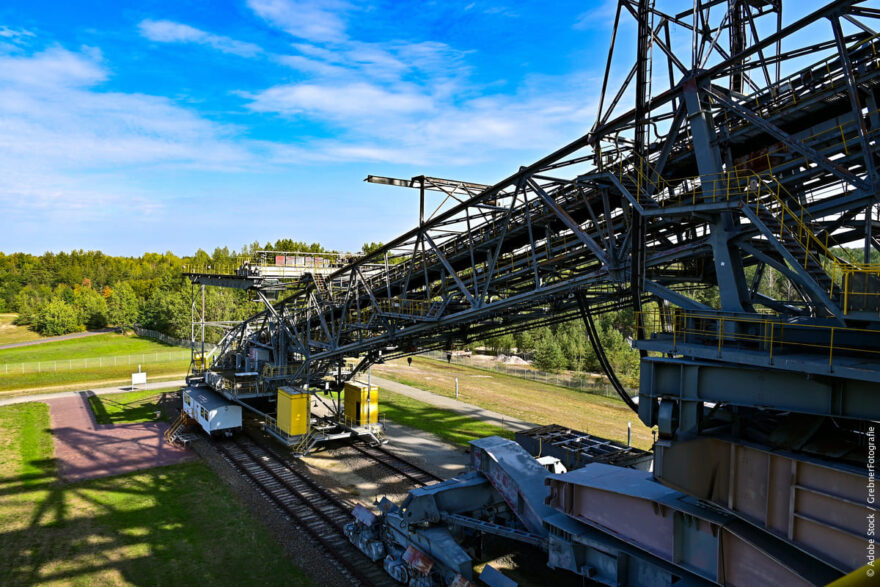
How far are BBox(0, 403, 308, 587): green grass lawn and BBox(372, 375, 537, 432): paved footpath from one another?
39.1 feet

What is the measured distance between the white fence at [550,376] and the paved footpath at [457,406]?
9.68m

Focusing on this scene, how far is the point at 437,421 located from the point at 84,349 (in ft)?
180

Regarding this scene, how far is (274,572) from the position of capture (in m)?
11.0

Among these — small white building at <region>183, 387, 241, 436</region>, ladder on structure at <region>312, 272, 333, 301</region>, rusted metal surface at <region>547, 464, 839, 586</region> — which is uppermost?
ladder on structure at <region>312, 272, 333, 301</region>

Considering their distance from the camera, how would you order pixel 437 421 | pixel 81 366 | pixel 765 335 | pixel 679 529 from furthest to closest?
pixel 81 366 < pixel 437 421 < pixel 679 529 < pixel 765 335

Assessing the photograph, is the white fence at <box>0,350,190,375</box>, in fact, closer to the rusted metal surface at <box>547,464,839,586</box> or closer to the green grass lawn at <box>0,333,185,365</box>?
the green grass lawn at <box>0,333,185,365</box>

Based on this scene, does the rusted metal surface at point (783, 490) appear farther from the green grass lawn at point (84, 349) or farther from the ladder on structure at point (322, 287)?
the green grass lawn at point (84, 349)

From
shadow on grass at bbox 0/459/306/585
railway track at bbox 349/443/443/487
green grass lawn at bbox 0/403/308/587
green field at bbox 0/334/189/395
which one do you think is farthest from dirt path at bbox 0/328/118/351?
railway track at bbox 349/443/443/487

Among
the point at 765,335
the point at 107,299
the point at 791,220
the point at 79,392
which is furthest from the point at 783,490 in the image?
the point at 107,299

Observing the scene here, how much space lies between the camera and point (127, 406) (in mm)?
26875

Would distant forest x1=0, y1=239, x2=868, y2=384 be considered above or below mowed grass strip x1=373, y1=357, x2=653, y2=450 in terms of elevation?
above

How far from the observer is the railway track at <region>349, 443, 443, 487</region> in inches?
627

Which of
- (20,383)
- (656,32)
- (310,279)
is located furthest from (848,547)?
Result: (20,383)

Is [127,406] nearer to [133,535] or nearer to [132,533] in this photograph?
[132,533]
